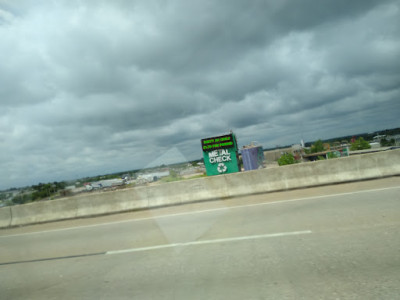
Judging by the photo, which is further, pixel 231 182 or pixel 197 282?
pixel 231 182

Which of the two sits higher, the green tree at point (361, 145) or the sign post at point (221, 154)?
the sign post at point (221, 154)

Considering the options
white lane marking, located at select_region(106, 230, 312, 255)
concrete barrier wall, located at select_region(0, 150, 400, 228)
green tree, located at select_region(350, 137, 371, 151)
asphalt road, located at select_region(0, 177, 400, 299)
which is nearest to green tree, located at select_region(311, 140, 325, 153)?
green tree, located at select_region(350, 137, 371, 151)

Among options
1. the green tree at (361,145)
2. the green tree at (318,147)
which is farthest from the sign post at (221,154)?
the green tree at (318,147)

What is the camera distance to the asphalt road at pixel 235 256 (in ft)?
12.4

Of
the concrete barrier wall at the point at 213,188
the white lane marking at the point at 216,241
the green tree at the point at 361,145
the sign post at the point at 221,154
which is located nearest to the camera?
the white lane marking at the point at 216,241

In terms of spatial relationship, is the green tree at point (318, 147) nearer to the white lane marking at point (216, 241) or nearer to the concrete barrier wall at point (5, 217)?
the concrete barrier wall at point (5, 217)

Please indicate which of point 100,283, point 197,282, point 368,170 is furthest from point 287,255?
point 368,170

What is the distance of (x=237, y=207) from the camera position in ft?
32.0

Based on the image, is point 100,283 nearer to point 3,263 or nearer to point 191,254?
point 191,254

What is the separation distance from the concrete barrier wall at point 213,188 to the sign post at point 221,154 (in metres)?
15.8

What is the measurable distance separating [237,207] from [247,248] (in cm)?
444

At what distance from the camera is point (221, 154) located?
28656 mm

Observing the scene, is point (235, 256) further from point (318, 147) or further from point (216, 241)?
point (318, 147)

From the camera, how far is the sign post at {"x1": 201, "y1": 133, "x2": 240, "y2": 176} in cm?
2828
